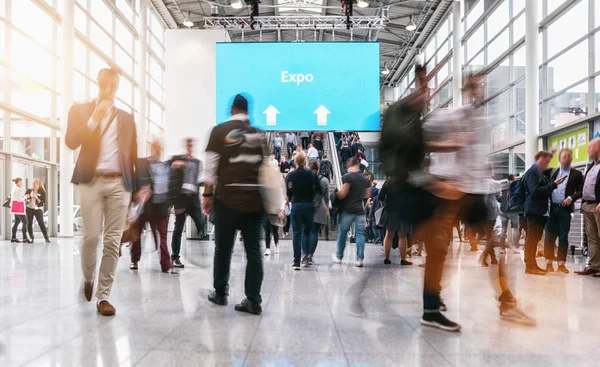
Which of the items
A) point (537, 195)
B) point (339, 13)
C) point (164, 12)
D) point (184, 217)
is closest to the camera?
point (537, 195)

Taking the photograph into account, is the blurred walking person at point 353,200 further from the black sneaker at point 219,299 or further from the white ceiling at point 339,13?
the white ceiling at point 339,13

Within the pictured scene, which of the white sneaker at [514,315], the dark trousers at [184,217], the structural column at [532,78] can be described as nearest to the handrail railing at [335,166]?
the structural column at [532,78]

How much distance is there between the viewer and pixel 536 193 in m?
6.24

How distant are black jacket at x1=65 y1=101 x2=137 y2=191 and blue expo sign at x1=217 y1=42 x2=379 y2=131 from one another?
8.68 meters

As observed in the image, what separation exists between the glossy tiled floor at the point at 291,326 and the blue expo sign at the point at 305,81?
7.20 meters

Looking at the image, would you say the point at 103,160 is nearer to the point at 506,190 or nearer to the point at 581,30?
the point at 506,190

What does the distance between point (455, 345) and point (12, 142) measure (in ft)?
42.8

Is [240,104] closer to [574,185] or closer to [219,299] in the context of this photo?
[219,299]

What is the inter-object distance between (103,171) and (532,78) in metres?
13.3

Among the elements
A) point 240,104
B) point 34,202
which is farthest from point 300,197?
point 34,202

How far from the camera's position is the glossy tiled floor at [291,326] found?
2.58 meters

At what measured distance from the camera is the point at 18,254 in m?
8.48

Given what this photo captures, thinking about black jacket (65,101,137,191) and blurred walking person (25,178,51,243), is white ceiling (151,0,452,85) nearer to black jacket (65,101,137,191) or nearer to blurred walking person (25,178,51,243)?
blurred walking person (25,178,51,243)

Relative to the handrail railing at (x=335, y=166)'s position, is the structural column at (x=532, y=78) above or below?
above
